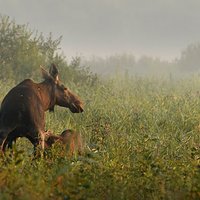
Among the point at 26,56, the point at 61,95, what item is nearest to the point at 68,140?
the point at 61,95

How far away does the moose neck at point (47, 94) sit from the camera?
8.20 metres

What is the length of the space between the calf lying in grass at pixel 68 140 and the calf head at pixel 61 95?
595mm

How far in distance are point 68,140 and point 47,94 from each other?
82 cm

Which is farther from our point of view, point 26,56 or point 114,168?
point 26,56

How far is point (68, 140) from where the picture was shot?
8281 mm

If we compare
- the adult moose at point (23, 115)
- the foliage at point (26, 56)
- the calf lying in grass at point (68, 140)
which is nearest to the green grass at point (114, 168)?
the adult moose at point (23, 115)

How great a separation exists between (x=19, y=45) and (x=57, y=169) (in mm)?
15400

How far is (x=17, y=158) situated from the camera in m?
5.14

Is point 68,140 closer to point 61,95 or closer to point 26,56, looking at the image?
point 61,95

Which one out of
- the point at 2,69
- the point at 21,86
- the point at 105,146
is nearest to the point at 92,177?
the point at 21,86

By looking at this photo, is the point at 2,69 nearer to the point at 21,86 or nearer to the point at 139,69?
the point at 21,86

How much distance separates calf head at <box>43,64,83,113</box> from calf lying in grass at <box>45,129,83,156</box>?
0.59 meters

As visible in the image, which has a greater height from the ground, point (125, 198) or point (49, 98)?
point (49, 98)

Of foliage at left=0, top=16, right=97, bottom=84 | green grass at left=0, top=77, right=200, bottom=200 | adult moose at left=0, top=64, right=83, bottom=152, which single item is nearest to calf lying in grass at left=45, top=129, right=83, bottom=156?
green grass at left=0, top=77, right=200, bottom=200
